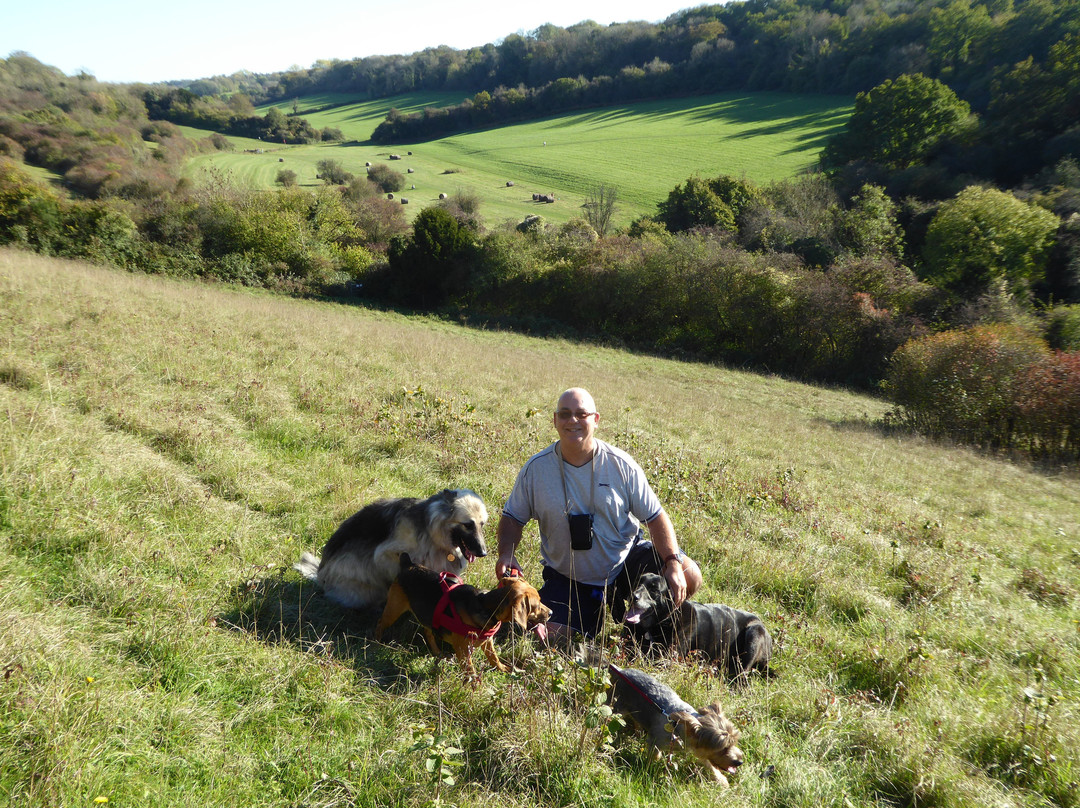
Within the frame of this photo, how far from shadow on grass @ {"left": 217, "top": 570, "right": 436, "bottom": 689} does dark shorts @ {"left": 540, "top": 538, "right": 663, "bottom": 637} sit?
949 millimetres

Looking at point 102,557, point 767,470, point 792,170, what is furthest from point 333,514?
point 792,170

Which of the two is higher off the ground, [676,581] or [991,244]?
[676,581]

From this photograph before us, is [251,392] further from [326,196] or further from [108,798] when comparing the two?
[326,196]

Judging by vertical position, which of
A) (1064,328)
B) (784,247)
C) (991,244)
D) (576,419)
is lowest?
(1064,328)

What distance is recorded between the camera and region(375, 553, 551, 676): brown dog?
3.21 meters

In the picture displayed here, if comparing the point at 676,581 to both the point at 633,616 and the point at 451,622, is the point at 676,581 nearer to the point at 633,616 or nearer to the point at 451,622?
the point at 633,616

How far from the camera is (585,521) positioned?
3928 mm

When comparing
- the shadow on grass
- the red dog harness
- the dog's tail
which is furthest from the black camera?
the dog's tail

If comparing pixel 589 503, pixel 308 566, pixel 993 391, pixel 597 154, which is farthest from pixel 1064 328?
pixel 597 154

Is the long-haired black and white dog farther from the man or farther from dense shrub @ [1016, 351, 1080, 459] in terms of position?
dense shrub @ [1016, 351, 1080, 459]

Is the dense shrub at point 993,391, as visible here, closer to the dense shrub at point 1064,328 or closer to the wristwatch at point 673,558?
the dense shrub at point 1064,328

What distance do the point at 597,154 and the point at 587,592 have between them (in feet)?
216

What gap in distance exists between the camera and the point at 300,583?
3.98m

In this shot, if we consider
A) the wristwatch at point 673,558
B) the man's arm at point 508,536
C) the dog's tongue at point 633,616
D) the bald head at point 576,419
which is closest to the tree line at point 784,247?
the wristwatch at point 673,558
